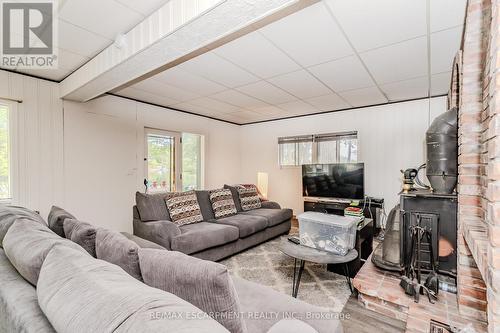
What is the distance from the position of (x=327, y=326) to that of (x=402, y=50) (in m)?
2.50

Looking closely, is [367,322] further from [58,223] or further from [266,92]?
[266,92]

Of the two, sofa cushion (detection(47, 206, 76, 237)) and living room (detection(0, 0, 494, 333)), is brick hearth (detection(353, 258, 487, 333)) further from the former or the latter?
sofa cushion (detection(47, 206, 76, 237))

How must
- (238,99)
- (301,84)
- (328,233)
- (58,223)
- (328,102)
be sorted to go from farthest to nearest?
(328,102) < (238,99) < (301,84) < (328,233) < (58,223)

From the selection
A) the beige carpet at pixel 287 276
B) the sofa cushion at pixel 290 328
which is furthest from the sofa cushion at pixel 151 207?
the sofa cushion at pixel 290 328

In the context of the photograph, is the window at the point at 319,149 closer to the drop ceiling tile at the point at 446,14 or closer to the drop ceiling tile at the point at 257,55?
the drop ceiling tile at the point at 257,55

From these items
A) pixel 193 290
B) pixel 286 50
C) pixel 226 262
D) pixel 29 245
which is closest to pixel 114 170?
pixel 226 262

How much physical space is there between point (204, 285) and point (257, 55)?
2.24 meters

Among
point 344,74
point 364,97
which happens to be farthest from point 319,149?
point 344,74

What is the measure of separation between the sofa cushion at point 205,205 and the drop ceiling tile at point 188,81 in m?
1.58

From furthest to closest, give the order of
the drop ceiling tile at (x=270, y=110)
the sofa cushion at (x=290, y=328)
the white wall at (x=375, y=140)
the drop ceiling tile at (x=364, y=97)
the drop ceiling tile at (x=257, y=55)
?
the drop ceiling tile at (x=270, y=110)
the white wall at (x=375, y=140)
the drop ceiling tile at (x=364, y=97)
the drop ceiling tile at (x=257, y=55)
the sofa cushion at (x=290, y=328)

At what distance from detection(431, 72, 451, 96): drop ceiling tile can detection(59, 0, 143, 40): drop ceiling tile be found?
11.1 feet

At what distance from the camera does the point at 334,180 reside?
176 inches

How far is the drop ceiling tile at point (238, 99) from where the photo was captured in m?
3.70

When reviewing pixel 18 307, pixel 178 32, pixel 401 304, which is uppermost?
pixel 178 32
